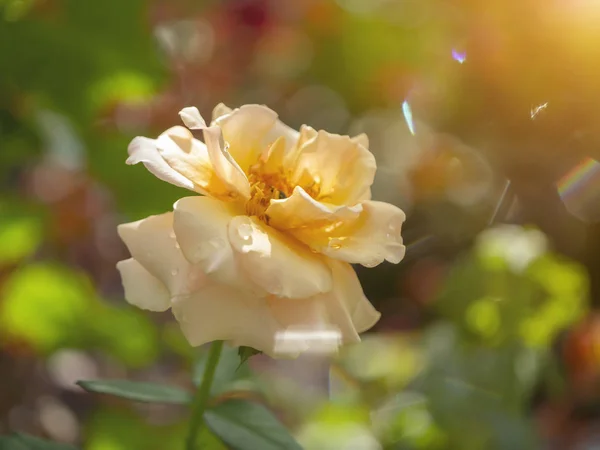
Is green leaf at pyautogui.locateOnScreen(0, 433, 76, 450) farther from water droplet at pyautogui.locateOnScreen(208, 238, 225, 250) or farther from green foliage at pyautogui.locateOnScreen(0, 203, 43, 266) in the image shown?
green foliage at pyautogui.locateOnScreen(0, 203, 43, 266)

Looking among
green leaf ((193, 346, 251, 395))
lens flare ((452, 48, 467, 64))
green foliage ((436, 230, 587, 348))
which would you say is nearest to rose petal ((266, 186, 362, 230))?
green leaf ((193, 346, 251, 395))

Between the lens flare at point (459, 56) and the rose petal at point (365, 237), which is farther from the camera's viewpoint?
the lens flare at point (459, 56)

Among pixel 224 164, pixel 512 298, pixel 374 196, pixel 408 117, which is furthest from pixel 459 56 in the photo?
pixel 224 164

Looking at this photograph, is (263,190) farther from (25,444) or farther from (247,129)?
(25,444)

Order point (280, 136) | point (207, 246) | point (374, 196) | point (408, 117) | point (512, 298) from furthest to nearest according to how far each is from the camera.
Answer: point (408, 117) → point (374, 196) → point (512, 298) → point (280, 136) → point (207, 246)

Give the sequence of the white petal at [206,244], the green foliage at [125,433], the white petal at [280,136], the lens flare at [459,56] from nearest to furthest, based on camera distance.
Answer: the white petal at [206,244], the white petal at [280,136], the green foliage at [125,433], the lens flare at [459,56]

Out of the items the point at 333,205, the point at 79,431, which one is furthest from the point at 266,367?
the point at 333,205

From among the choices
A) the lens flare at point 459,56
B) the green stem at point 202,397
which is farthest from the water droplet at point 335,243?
the lens flare at point 459,56

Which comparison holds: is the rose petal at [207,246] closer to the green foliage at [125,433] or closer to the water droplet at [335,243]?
the water droplet at [335,243]
